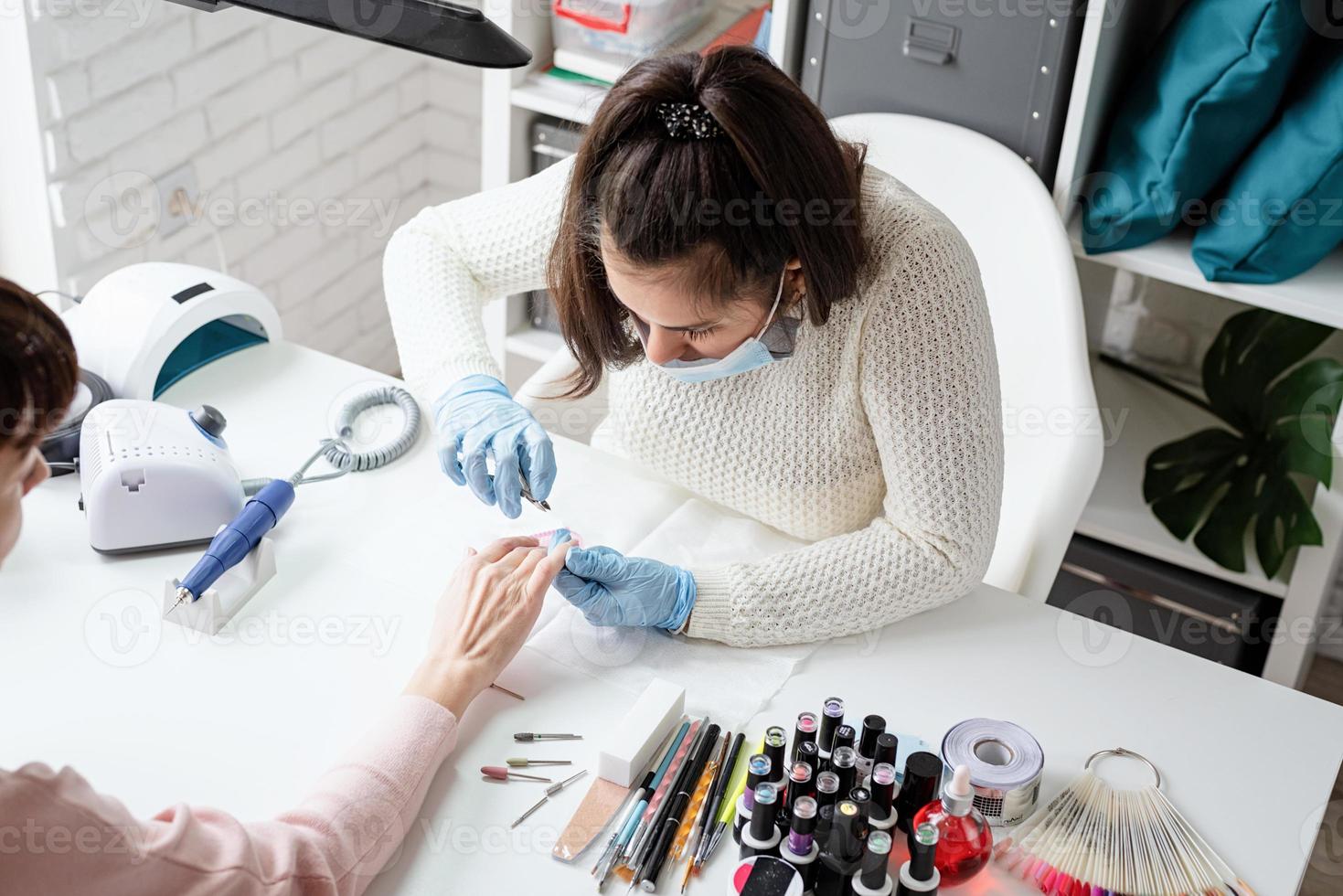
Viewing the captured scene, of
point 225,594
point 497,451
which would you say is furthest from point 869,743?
point 225,594

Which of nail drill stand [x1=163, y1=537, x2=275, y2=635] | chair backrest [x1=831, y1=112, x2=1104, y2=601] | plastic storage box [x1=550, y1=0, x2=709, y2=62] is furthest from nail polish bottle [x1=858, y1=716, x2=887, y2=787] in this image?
plastic storage box [x1=550, y1=0, x2=709, y2=62]

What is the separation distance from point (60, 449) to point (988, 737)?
1003 mm

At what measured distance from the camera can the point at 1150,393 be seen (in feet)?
7.59

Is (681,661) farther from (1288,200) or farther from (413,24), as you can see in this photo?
(1288,200)

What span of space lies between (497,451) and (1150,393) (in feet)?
4.71

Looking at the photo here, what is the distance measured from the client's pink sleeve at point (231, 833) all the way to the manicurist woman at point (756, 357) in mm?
247

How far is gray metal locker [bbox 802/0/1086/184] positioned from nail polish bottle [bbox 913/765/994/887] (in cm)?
Result: 107

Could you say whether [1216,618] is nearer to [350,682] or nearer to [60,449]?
[350,682]

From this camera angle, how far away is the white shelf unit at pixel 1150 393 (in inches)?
68.9

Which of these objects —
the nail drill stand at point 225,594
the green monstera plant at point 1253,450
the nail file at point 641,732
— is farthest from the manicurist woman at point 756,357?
the green monstera plant at point 1253,450

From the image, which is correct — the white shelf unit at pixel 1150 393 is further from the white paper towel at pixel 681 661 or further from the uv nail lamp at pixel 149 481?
the uv nail lamp at pixel 149 481

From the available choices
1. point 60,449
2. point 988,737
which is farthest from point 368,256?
point 988,737

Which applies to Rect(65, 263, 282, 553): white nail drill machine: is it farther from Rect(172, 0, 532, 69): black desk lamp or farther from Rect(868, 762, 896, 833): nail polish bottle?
Rect(868, 762, 896, 833): nail polish bottle

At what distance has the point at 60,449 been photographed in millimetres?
1391
